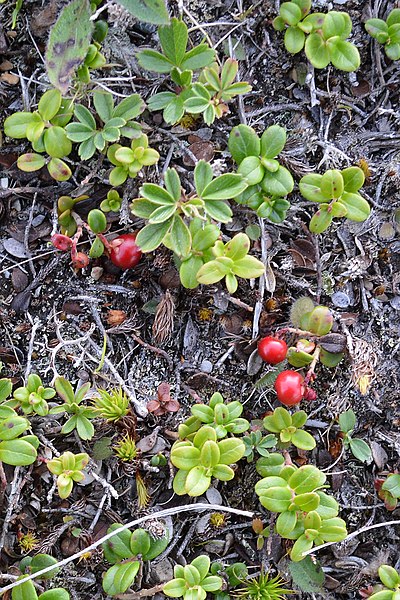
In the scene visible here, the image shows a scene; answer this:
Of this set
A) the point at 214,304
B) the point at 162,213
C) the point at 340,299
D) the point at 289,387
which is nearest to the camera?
the point at 162,213

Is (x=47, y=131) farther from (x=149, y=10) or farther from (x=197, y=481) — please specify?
(x=197, y=481)

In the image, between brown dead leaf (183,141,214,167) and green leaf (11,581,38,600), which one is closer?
green leaf (11,581,38,600)

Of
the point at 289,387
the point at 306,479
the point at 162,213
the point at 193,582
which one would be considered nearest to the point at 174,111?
the point at 162,213

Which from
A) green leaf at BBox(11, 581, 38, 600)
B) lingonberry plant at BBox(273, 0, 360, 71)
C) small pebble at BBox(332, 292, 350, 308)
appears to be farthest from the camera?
small pebble at BBox(332, 292, 350, 308)

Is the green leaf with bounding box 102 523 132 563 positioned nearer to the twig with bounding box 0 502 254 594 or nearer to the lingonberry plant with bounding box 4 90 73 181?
the twig with bounding box 0 502 254 594

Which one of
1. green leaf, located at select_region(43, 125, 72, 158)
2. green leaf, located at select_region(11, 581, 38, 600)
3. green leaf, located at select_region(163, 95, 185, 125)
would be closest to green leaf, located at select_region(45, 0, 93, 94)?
green leaf, located at select_region(43, 125, 72, 158)
